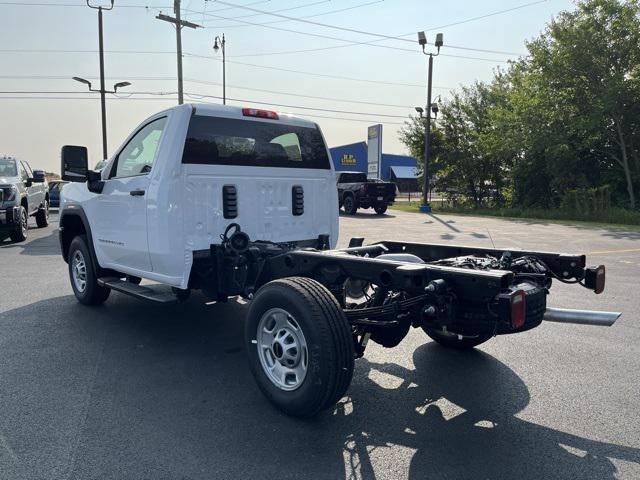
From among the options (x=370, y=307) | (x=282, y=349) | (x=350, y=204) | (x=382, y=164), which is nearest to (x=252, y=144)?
(x=370, y=307)

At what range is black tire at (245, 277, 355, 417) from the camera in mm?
3205

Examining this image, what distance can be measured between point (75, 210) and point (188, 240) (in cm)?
243

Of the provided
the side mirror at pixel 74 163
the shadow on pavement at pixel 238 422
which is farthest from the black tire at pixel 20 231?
the shadow on pavement at pixel 238 422

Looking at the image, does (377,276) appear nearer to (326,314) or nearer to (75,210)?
(326,314)

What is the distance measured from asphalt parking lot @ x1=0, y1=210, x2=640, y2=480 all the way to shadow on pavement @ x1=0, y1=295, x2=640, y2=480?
0.5 inches

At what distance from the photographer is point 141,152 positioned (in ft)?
17.2

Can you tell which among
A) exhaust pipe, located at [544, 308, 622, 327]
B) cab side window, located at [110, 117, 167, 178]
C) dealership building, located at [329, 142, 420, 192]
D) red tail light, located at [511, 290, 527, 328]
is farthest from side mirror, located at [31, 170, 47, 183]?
dealership building, located at [329, 142, 420, 192]

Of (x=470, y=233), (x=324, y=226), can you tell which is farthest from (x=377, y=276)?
(x=470, y=233)

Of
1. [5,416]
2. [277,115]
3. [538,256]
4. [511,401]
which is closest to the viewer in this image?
[5,416]

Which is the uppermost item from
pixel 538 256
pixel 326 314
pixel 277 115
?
pixel 277 115

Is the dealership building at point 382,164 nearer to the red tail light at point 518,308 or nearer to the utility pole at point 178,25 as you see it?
the utility pole at point 178,25

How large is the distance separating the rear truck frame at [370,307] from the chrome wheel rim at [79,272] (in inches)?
120

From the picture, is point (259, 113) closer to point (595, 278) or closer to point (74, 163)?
point (74, 163)

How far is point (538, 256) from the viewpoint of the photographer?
4.07 m
